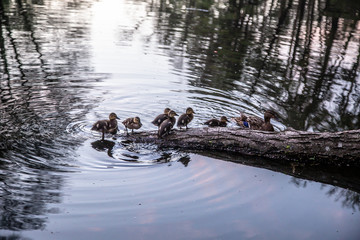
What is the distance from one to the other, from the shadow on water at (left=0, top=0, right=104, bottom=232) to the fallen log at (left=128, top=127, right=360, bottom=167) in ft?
4.74

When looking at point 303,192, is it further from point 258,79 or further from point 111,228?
point 258,79

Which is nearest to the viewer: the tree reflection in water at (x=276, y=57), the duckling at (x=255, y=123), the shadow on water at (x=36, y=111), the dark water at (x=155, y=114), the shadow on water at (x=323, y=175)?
the dark water at (x=155, y=114)

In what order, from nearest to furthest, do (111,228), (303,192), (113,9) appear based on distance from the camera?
(111,228), (303,192), (113,9)

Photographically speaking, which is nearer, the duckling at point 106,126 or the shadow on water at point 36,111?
the shadow on water at point 36,111

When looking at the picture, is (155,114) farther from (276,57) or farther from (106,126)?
(276,57)

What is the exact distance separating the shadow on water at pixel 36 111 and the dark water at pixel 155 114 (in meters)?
0.02

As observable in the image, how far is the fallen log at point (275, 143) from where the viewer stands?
5.44 meters

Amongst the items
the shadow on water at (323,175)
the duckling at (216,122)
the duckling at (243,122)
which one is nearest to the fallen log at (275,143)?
the shadow on water at (323,175)

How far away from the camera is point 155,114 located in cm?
755

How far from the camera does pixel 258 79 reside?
33.0 ft

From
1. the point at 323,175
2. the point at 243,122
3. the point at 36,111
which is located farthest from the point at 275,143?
the point at 36,111

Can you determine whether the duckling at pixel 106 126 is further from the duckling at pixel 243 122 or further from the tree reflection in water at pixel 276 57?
the tree reflection in water at pixel 276 57

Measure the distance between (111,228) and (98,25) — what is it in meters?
13.0

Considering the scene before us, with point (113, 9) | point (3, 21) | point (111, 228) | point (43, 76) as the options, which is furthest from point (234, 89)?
point (113, 9)
